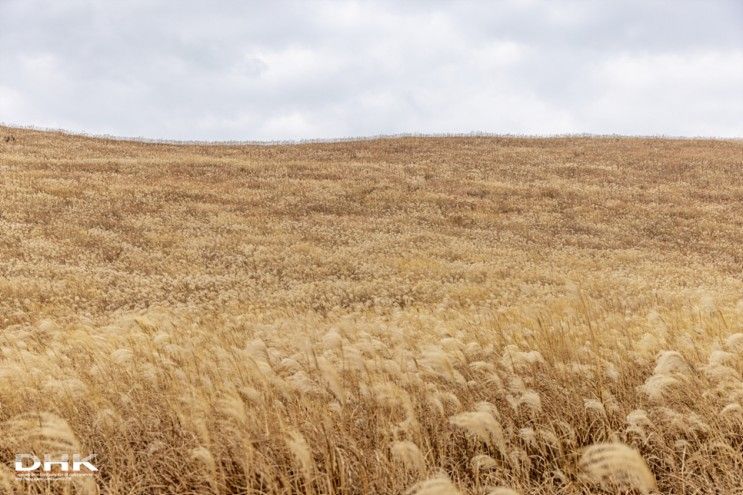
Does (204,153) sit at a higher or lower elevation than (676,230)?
higher

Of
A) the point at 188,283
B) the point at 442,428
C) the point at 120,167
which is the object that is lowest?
the point at 188,283

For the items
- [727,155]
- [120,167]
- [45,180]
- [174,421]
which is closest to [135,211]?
[45,180]

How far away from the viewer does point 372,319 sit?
10.2 meters

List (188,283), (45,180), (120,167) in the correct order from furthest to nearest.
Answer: (120,167) → (45,180) → (188,283)

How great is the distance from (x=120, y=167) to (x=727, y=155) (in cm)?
4470

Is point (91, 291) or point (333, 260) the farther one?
point (333, 260)

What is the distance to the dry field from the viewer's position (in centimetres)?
410

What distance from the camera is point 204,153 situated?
48906 mm

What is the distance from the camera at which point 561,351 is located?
584 cm

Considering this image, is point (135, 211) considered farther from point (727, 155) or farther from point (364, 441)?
point (727, 155)

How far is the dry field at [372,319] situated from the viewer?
410 centimetres

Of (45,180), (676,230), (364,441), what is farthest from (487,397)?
(45,180)

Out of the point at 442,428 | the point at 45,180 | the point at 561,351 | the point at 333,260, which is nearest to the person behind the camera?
the point at 442,428

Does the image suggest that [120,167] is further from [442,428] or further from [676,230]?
[442,428]
